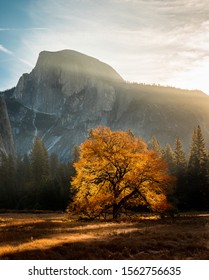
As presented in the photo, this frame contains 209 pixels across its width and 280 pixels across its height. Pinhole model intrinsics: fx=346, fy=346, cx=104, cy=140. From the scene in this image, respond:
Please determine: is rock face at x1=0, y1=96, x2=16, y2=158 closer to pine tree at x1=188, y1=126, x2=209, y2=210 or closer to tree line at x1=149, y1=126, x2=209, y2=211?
tree line at x1=149, y1=126, x2=209, y2=211

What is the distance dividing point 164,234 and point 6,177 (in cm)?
8205

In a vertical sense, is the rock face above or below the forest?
above

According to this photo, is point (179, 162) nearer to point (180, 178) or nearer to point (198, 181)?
point (180, 178)

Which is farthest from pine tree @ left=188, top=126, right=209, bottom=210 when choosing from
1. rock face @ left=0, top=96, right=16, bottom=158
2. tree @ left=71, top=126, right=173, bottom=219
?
rock face @ left=0, top=96, right=16, bottom=158

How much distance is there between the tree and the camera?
37312 millimetres

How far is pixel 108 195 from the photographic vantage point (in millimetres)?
37469

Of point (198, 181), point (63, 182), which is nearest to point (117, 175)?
point (198, 181)

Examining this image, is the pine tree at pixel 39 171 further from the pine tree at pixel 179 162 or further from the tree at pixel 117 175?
the tree at pixel 117 175

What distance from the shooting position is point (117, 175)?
38656 millimetres

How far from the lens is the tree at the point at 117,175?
37.3 meters

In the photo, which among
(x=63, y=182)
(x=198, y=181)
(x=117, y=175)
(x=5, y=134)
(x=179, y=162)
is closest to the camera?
(x=117, y=175)

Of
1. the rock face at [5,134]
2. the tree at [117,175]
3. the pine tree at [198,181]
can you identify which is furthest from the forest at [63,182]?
the rock face at [5,134]
